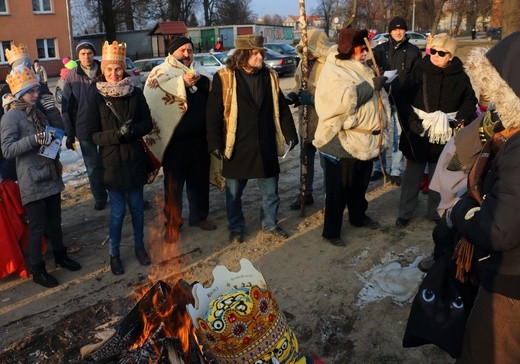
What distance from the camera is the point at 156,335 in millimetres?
2689

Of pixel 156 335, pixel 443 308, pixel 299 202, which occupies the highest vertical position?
pixel 443 308

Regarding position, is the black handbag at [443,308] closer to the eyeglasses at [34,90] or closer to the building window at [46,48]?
the eyeglasses at [34,90]

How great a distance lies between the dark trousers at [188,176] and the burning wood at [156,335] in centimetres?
246

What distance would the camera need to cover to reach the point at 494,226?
1.96m

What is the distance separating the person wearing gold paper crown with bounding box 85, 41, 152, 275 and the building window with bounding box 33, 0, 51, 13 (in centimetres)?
3094

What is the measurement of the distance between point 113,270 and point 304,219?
2.26 meters

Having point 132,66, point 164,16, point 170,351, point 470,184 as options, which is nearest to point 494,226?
point 470,184

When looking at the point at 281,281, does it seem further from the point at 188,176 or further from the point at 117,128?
the point at 117,128

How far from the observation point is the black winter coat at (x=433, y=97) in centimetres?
491

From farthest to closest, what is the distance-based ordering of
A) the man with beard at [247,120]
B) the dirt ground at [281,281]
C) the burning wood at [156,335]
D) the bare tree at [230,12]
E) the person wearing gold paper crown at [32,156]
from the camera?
1. the bare tree at [230,12]
2. the man with beard at [247,120]
3. the person wearing gold paper crown at [32,156]
4. the dirt ground at [281,281]
5. the burning wood at [156,335]

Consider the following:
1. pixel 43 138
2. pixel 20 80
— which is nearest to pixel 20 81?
pixel 20 80

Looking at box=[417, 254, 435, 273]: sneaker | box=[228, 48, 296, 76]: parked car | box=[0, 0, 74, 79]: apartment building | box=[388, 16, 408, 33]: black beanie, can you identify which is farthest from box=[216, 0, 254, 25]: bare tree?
box=[417, 254, 435, 273]: sneaker

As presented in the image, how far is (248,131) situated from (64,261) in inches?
87.1

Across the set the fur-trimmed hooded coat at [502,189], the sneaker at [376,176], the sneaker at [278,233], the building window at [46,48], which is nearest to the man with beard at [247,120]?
the sneaker at [278,233]
